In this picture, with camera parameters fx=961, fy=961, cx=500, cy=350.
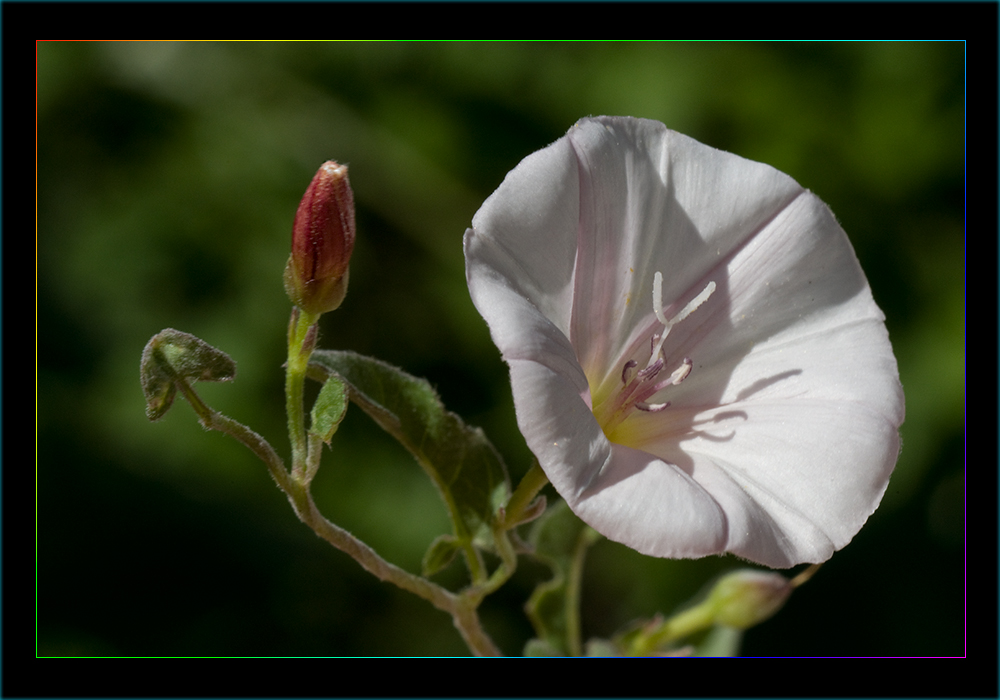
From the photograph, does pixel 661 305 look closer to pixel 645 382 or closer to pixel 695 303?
pixel 695 303

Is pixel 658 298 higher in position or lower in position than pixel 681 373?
higher

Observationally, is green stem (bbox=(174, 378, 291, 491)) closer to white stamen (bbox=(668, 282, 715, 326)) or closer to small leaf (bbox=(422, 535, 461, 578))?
small leaf (bbox=(422, 535, 461, 578))

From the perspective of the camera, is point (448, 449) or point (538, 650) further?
point (538, 650)

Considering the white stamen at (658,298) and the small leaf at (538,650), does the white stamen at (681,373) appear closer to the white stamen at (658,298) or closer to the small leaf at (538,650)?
the white stamen at (658,298)

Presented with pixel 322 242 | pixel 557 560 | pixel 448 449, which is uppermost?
pixel 322 242

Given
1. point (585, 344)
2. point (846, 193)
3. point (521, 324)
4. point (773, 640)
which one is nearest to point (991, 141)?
point (846, 193)

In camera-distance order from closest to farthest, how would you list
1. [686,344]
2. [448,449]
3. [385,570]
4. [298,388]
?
[298,388], [385,570], [448,449], [686,344]

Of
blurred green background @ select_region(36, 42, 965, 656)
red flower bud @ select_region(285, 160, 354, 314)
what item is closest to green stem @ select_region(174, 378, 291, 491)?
red flower bud @ select_region(285, 160, 354, 314)

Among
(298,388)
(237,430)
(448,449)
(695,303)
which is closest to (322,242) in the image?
(298,388)
